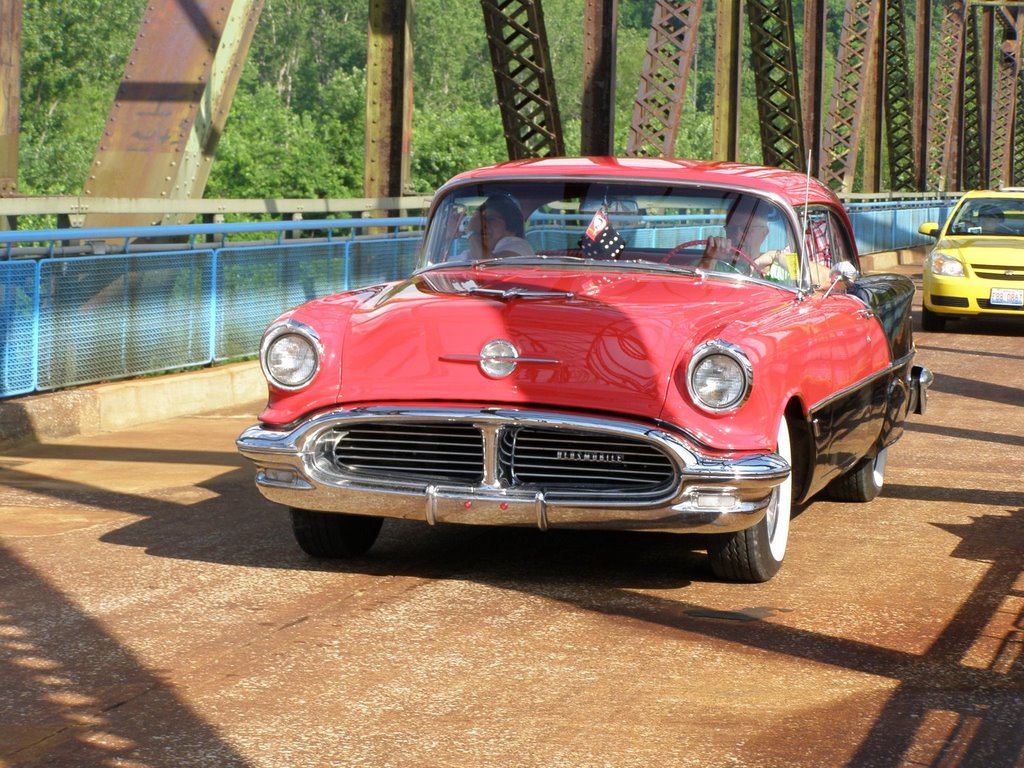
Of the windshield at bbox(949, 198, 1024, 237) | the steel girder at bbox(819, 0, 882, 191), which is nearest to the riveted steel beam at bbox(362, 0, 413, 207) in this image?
the windshield at bbox(949, 198, 1024, 237)

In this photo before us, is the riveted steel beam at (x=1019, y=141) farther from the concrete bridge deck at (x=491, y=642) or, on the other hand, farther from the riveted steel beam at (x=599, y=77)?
the concrete bridge deck at (x=491, y=642)

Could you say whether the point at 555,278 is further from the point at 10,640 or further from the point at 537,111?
the point at 537,111

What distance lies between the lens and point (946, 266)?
17516 millimetres

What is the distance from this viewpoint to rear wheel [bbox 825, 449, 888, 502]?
7.98 m

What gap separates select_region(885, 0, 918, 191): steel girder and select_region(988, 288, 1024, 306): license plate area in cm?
2024

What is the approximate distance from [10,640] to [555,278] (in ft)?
8.37

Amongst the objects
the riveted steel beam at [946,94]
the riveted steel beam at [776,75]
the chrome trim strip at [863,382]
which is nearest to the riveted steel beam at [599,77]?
the riveted steel beam at [776,75]

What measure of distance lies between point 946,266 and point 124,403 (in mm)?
10026

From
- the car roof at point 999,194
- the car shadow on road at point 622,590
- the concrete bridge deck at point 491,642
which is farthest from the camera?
the car roof at point 999,194

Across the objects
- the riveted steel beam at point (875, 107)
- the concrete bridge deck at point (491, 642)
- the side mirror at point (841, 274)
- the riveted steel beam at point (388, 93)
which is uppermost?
the riveted steel beam at point (875, 107)

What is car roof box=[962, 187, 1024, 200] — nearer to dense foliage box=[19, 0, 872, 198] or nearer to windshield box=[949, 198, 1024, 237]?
windshield box=[949, 198, 1024, 237]

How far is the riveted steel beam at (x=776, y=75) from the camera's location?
24.8 m

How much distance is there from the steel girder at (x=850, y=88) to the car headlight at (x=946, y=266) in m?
13.6

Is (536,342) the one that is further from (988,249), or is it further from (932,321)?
(932,321)
